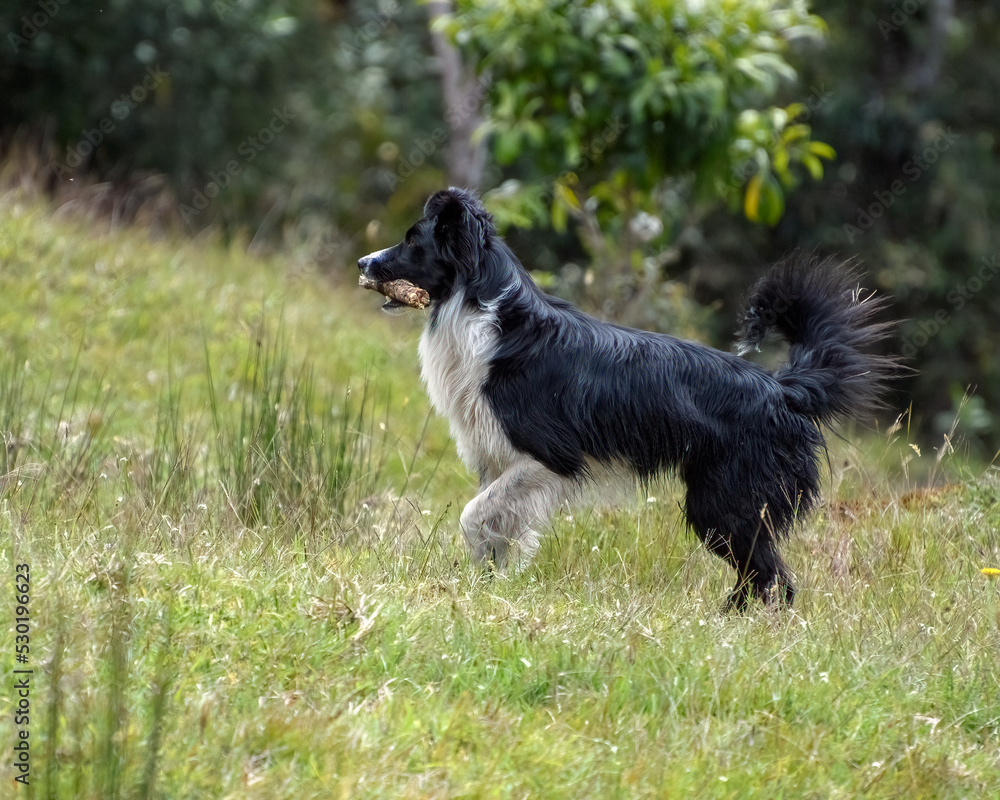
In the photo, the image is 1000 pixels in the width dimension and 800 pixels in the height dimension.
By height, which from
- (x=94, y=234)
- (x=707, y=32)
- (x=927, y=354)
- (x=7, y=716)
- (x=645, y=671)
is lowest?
(x=927, y=354)

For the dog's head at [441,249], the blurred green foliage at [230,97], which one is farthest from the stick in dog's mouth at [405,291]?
the blurred green foliage at [230,97]

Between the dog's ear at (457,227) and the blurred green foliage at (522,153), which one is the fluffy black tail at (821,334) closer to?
the dog's ear at (457,227)

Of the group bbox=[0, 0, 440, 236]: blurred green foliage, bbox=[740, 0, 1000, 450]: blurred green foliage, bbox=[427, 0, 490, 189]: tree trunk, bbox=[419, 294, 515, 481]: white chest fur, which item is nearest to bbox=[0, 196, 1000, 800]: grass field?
bbox=[419, 294, 515, 481]: white chest fur

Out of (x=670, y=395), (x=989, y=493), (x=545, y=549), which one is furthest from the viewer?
(x=989, y=493)

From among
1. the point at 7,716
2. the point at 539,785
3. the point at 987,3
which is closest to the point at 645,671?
the point at 539,785

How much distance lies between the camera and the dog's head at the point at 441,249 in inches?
179

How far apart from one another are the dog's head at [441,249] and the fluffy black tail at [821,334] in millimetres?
1195

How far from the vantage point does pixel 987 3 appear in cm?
1404

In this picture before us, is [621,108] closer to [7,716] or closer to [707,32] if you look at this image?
[707,32]

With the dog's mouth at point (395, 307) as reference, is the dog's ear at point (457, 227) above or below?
above

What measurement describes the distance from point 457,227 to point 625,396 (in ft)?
3.25

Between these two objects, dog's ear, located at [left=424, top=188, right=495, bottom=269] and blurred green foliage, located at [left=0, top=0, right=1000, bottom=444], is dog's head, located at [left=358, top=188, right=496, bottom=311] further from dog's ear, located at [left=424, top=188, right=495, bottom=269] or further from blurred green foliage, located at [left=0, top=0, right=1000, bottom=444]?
blurred green foliage, located at [left=0, top=0, right=1000, bottom=444]

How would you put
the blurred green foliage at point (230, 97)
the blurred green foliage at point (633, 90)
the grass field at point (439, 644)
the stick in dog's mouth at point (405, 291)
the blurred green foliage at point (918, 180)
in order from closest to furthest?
the grass field at point (439, 644) < the stick in dog's mouth at point (405, 291) < the blurred green foliage at point (633, 90) < the blurred green foliage at point (230, 97) < the blurred green foliage at point (918, 180)

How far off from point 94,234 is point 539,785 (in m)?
8.19
